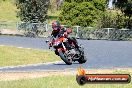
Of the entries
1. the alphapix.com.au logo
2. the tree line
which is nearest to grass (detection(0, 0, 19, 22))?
the tree line

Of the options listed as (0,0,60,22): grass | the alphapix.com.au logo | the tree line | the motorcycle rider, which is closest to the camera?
the alphapix.com.au logo

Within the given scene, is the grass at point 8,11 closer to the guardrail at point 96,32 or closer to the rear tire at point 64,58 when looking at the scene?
the guardrail at point 96,32

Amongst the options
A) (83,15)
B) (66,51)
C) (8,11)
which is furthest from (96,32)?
(66,51)

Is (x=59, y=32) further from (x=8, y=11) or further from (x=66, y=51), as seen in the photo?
(x=8, y=11)

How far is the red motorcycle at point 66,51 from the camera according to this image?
18.2ft

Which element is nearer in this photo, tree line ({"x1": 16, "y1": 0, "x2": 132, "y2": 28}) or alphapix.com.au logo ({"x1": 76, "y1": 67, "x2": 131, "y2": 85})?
alphapix.com.au logo ({"x1": 76, "y1": 67, "x2": 131, "y2": 85})

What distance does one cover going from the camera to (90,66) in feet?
74.7

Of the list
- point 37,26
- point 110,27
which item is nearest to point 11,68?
point 37,26

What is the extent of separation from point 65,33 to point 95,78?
44.2 inches

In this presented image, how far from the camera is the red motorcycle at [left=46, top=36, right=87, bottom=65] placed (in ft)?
18.2

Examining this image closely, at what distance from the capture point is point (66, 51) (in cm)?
575

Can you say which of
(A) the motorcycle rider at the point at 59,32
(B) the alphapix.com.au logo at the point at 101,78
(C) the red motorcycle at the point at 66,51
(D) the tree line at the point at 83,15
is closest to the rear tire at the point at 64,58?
(C) the red motorcycle at the point at 66,51

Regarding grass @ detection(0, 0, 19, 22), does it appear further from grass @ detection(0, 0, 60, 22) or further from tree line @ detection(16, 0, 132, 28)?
tree line @ detection(16, 0, 132, 28)

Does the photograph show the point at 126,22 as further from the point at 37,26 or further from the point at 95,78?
the point at 95,78
